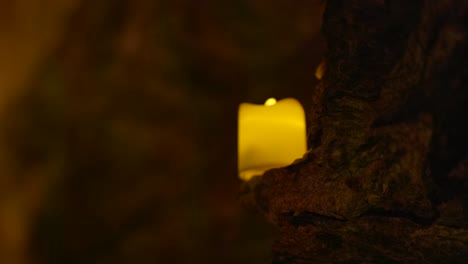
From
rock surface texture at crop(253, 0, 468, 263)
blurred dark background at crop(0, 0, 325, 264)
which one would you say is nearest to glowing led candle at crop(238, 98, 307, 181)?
rock surface texture at crop(253, 0, 468, 263)

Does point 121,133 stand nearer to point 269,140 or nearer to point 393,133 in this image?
point 269,140

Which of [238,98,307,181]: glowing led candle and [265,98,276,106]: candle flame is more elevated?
[265,98,276,106]: candle flame

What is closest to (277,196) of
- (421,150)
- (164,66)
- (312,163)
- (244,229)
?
(312,163)

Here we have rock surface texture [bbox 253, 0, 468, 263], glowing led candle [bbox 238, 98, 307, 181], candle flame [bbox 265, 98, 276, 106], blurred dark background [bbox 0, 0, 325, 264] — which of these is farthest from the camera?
rock surface texture [bbox 253, 0, 468, 263]

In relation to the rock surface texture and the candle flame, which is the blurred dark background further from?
the rock surface texture

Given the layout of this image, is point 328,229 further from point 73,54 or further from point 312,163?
point 73,54

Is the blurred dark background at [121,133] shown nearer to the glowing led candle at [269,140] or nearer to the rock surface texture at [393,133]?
the glowing led candle at [269,140]

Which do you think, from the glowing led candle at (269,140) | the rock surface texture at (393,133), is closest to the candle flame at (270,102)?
the glowing led candle at (269,140)
